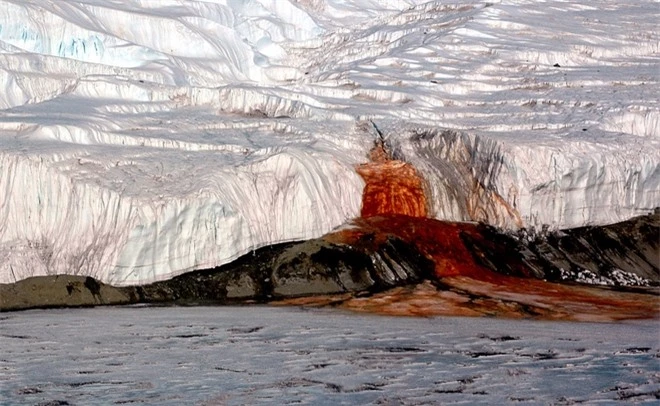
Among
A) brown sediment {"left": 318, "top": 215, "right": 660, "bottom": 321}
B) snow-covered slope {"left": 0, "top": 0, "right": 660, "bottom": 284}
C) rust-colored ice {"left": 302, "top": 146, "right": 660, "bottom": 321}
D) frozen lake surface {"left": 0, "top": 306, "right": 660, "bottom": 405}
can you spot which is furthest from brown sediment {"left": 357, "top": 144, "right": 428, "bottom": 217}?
frozen lake surface {"left": 0, "top": 306, "right": 660, "bottom": 405}

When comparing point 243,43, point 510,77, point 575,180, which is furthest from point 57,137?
point 243,43

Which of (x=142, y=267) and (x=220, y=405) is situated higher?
(x=142, y=267)

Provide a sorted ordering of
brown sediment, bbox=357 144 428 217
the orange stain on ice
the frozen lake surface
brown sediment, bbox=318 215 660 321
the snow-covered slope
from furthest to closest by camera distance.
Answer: brown sediment, bbox=357 144 428 217 → the snow-covered slope → the orange stain on ice → brown sediment, bbox=318 215 660 321 → the frozen lake surface

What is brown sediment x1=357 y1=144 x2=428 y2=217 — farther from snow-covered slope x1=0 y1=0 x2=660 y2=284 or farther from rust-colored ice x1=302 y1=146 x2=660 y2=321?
snow-covered slope x1=0 y1=0 x2=660 y2=284

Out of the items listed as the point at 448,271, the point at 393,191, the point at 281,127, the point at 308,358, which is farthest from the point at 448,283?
the point at 281,127

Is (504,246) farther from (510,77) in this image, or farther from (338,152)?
(510,77)

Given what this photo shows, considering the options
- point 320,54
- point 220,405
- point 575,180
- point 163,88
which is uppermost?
point 320,54

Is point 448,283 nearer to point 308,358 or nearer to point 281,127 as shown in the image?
point 308,358
